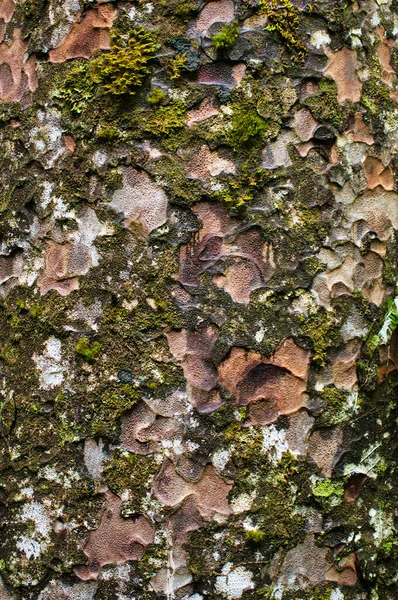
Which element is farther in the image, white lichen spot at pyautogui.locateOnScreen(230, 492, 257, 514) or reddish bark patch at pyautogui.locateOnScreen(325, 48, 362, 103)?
reddish bark patch at pyautogui.locateOnScreen(325, 48, 362, 103)

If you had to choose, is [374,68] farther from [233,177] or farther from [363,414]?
[363,414]

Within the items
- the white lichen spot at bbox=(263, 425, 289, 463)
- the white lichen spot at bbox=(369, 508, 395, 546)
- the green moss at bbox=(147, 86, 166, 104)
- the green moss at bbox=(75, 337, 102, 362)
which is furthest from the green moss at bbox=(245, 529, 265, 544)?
the green moss at bbox=(147, 86, 166, 104)

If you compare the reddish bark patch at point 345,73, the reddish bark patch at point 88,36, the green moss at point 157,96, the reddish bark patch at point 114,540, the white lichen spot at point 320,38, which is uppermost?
the reddish bark patch at point 88,36

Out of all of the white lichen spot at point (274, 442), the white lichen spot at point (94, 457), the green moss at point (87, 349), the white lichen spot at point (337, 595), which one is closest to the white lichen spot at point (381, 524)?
the white lichen spot at point (337, 595)

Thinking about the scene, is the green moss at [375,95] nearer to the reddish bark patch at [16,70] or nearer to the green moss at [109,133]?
the green moss at [109,133]

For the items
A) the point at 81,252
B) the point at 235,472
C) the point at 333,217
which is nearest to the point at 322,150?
the point at 333,217

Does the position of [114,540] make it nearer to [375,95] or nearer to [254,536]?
[254,536]

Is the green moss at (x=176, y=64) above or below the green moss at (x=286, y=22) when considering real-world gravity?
above

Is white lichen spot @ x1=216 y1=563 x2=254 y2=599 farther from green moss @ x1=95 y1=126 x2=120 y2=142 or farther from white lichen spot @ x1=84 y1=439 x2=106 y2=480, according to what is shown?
green moss @ x1=95 y1=126 x2=120 y2=142
